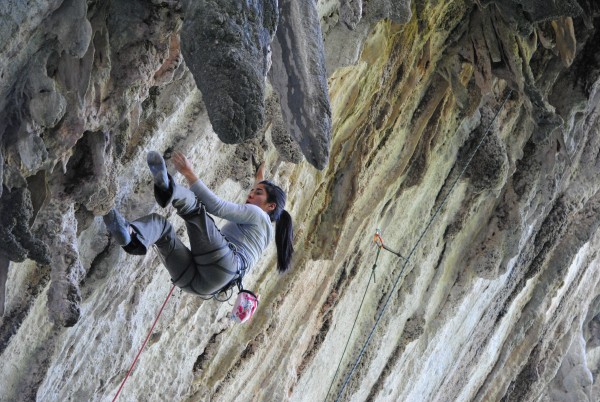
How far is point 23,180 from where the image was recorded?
11.5 ft

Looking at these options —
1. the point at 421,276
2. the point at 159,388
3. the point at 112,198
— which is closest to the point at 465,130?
the point at 421,276

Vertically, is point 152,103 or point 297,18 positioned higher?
point 297,18

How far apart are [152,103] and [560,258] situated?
6326 mm

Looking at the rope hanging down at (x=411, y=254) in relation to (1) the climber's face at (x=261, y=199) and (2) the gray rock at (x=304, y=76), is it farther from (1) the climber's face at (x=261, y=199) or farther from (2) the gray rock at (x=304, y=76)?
(2) the gray rock at (x=304, y=76)

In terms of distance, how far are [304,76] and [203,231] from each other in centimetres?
92

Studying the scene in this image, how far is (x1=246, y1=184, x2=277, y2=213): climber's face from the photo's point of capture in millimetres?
4965

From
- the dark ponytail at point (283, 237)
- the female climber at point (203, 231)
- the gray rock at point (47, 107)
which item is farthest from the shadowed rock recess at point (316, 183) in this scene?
the dark ponytail at point (283, 237)

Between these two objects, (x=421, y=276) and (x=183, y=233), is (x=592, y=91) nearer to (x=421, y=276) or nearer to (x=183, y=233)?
(x=421, y=276)

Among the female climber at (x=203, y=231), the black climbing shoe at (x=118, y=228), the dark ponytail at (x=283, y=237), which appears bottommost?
the black climbing shoe at (x=118, y=228)

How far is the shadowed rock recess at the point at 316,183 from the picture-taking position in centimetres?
351

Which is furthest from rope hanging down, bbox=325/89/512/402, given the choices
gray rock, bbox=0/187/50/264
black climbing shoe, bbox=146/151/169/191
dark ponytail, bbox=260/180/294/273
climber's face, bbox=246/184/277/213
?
gray rock, bbox=0/187/50/264

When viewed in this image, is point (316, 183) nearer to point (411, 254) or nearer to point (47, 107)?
point (411, 254)

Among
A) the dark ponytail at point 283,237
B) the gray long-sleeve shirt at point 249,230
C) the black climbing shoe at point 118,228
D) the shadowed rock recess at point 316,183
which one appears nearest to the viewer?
the shadowed rock recess at point 316,183

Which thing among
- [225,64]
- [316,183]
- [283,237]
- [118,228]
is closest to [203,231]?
[118,228]
